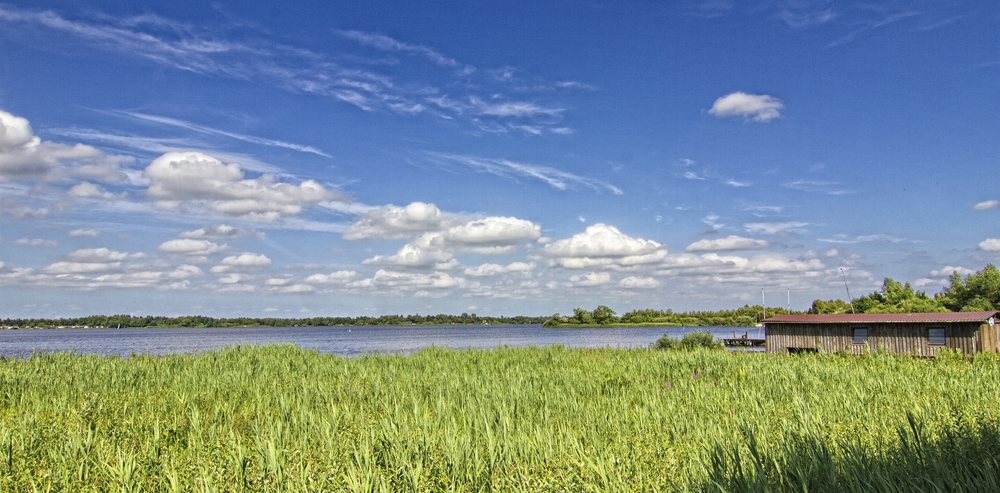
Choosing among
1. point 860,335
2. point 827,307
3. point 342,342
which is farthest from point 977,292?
point 342,342

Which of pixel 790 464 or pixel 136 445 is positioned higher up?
pixel 790 464

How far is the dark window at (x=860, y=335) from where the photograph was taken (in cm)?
3011

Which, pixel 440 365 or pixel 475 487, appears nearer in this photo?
pixel 475 487

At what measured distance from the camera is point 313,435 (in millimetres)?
7445

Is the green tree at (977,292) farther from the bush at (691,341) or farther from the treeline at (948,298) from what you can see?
the bush at (691,341)

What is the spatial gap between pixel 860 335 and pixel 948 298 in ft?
179

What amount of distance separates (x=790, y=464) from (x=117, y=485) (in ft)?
20.0

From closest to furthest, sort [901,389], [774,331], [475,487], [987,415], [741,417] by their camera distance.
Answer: [475,487] → [987,415] → [741,417] → [901,389] → [774,331]

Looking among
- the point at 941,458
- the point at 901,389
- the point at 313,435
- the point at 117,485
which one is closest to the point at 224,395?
the point at 313,435

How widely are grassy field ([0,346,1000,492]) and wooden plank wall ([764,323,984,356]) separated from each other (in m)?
15.2

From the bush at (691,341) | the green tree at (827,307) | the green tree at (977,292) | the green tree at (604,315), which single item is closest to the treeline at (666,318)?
the green tree at (604,315)

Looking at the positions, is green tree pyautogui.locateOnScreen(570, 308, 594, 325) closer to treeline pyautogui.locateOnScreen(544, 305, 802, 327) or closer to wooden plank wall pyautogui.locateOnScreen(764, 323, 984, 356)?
treeline pyautogui.locateOnScreen(544, 305, 802, 327)

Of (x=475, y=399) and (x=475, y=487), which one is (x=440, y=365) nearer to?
(x=475, y=399)

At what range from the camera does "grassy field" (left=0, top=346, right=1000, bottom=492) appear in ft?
16.5
